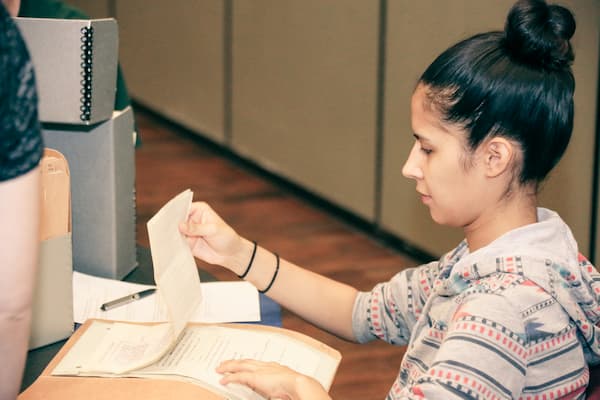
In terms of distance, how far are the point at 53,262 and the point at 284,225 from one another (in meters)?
2.50

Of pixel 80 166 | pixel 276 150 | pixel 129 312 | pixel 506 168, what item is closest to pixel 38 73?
pixel 80 166

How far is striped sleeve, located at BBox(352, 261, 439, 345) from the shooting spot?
134 cm

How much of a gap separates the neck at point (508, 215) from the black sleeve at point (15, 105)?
64 centimetres

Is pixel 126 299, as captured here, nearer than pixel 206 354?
No

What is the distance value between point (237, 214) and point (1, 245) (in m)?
3.07

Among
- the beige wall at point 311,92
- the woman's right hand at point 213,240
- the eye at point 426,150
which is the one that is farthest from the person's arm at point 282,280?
the beige wall at point 311,92

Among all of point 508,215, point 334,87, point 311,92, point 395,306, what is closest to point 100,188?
point 395,306

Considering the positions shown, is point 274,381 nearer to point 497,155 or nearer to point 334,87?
point 497,155

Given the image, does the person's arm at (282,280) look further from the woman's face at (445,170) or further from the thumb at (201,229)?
the woman's face at (445,170)

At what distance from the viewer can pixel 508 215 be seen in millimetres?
1183

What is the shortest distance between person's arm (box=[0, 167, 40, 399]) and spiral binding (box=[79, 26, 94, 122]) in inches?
25.2

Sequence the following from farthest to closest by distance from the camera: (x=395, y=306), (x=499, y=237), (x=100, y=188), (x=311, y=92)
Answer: (x=311, y=92), (x=100, y=188), (x=395, y=306), (x=499, y=237)

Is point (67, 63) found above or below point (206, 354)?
above

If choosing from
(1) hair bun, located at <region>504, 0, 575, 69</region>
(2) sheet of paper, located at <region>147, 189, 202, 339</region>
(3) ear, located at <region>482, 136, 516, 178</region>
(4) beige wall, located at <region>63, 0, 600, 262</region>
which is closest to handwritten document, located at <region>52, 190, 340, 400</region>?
(2) sheet of paper, located at <region>147, 189, 202, 339</region>
